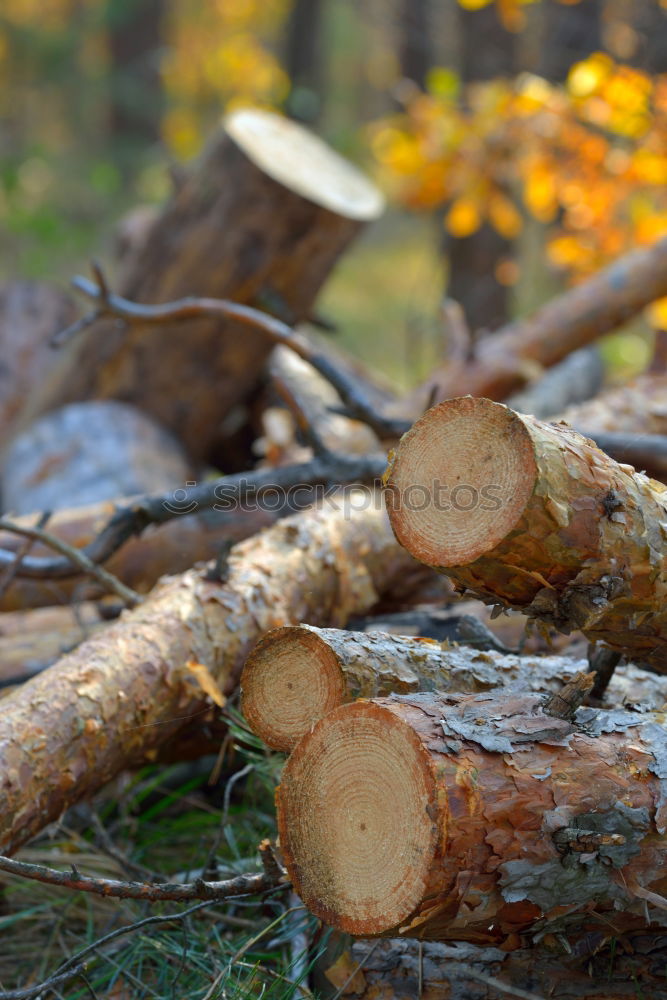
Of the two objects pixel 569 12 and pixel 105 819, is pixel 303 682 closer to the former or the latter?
pixel 105 819

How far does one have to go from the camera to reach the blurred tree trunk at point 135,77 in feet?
37.6

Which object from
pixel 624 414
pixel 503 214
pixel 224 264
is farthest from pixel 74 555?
pixel 503 214

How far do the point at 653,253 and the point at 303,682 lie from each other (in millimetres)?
3248

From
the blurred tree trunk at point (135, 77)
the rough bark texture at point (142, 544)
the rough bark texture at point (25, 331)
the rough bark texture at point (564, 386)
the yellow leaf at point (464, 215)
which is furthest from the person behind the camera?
the blurred tree trunk at point (135, 77)

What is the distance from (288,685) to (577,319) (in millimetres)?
3040

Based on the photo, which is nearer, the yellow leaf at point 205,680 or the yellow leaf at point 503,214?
the yellow leaf at point 205,680

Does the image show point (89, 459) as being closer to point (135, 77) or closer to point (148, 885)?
point (148, 885)

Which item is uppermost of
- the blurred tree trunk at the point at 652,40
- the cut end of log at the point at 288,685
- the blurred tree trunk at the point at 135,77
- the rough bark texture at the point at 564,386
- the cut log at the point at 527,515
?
the blurred tree trunk at the point at 652,40

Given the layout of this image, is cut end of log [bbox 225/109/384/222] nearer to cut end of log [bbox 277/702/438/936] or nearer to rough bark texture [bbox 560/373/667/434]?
rough bark texture [bbox 560/373/667/434]

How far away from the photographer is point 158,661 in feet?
6.39

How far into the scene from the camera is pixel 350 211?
12.0 feet

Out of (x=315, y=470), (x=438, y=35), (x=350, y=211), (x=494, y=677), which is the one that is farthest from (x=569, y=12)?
(x=494, y=677)

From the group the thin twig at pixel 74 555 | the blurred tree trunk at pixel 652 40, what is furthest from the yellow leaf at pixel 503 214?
the thin twig at pixel 74 555

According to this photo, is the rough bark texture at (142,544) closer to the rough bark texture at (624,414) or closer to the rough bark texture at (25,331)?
the rough bark texture at (624,414)
